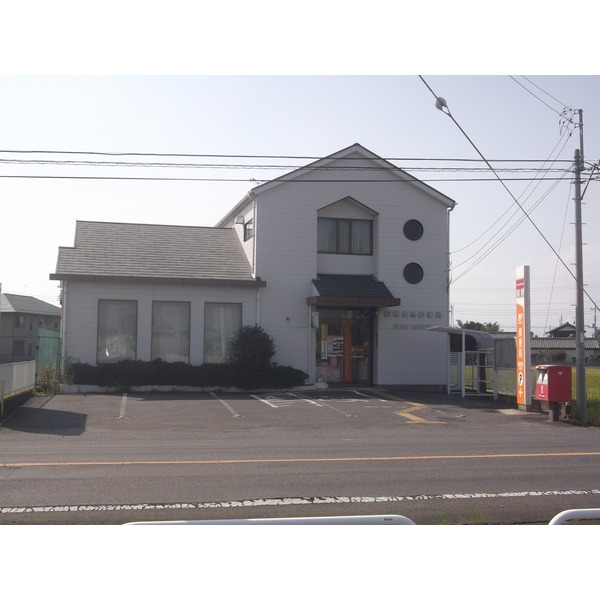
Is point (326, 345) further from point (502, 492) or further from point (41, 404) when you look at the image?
point (502, 492)

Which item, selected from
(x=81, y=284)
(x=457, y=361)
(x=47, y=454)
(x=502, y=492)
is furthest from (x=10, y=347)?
(x=502, y=492)

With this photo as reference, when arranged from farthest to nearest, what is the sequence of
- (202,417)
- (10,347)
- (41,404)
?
(10,347), (41,404), (202,417)

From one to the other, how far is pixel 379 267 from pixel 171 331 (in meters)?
7.53

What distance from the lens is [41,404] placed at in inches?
750

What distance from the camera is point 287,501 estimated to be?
8.12m

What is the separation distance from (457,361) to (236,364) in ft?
25.5

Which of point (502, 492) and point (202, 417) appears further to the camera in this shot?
point (202, 417)

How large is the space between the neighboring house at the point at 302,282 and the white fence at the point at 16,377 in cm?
139

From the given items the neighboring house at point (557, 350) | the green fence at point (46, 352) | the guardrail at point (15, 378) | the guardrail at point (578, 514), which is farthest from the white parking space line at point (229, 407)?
the neighboring house at point (557, 350)

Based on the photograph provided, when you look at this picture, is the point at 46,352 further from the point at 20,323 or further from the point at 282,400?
the point at 20,323

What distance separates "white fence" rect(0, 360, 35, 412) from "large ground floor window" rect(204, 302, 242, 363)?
5.49 m

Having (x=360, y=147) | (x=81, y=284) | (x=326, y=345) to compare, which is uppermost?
(x=360, y=147)

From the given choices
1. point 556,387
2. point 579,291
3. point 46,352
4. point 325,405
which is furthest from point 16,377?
point 579,291

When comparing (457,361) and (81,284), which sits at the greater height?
Result: (81,284)
